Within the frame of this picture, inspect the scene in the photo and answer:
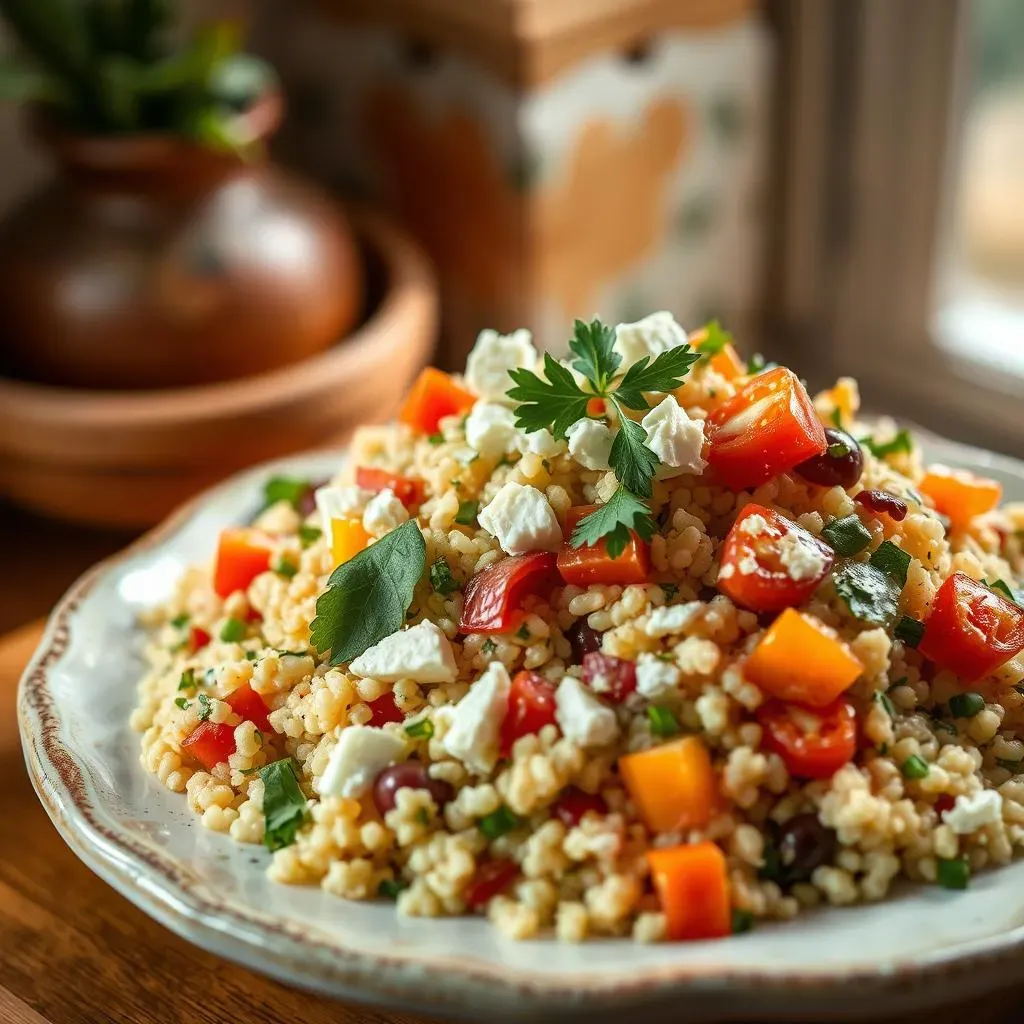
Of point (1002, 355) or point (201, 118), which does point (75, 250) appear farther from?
point (1002, 355)

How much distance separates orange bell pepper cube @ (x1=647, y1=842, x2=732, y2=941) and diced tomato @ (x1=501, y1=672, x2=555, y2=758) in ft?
0.60

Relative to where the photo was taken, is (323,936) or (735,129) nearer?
(323,936)

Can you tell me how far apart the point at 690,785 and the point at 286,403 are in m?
1.16

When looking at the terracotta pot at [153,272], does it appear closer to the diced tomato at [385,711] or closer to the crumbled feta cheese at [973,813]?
the diced tomato at [385,711]

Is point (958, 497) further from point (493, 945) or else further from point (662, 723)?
point (493, 945)

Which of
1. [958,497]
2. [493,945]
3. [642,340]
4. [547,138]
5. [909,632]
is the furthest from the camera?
[547,138]

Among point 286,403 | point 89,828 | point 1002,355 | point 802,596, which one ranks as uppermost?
point 802,596

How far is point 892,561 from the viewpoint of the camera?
1.50 metres

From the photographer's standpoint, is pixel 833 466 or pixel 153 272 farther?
pixel 153 272

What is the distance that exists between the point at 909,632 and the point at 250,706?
671 millimetres

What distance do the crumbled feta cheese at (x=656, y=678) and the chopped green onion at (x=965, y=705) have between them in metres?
0.30

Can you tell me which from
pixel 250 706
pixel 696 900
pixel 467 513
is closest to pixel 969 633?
pixel 696 900

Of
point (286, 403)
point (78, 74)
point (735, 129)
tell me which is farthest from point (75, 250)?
point (735, 129)

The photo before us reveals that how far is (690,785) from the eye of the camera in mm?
1310
